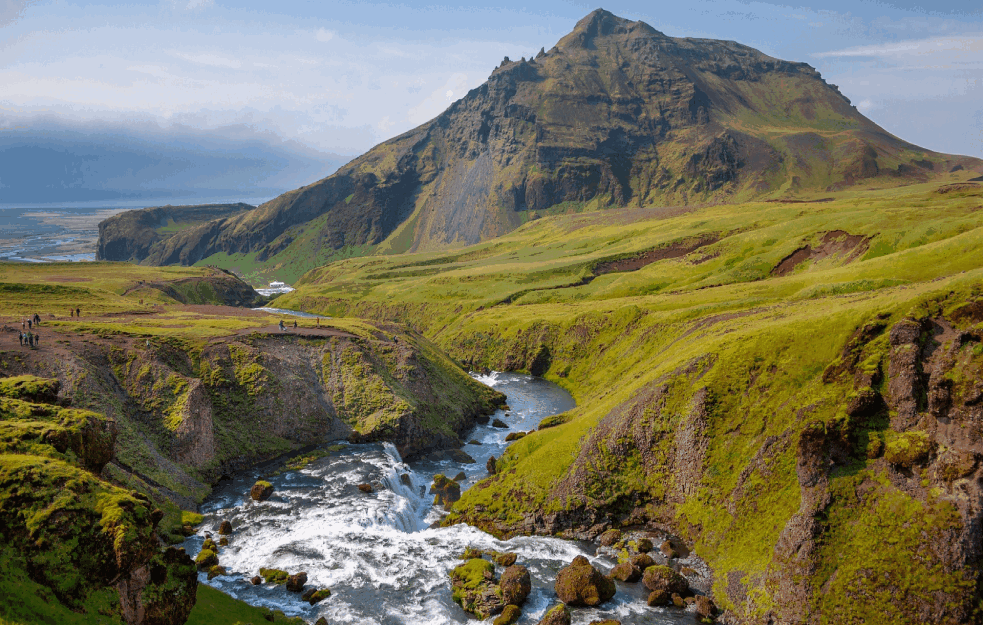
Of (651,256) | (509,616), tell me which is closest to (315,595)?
(509,616)

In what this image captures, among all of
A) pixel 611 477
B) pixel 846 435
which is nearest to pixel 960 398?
pixel 846 435

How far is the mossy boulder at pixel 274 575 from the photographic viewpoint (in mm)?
49500

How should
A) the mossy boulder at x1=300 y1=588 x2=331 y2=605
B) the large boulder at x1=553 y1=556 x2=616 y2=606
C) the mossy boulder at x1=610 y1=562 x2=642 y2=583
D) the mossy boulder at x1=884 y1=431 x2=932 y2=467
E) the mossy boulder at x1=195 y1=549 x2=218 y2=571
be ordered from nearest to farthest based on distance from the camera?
the mossy boulder at x1=884 y1=431 x2=932 y2=467 < the large boulder at x1=553 y1=556 x2=616 y2=606 < the mossy boulder at x1=300 y1=588 x2=331 y2=605 < the mossy boulder at x1=610 y1=562 x2=642 y2=583 < the mossy boulder at x1=195 y1=549 x2=218 y2=571

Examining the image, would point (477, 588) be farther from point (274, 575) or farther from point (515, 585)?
point (274, 575)

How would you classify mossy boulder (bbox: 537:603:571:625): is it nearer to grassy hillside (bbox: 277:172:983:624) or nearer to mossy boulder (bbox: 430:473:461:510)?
grassy hillside (bbox: 277:172:983:624)

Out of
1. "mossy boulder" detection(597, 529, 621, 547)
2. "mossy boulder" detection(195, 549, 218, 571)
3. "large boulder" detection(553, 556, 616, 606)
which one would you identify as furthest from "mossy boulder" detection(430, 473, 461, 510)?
"mossy boulder" detection(195, 549, 218, 571)

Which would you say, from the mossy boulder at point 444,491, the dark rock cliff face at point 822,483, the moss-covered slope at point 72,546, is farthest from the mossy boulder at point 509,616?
the moss-covered slope at point 72,546

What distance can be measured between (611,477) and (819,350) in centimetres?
2415

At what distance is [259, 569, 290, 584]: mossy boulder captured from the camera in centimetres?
4950

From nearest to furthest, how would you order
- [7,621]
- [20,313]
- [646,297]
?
1. [7,621]
2. [20,313]
3. [646,297]

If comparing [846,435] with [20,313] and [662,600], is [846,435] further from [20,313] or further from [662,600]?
[20,313]

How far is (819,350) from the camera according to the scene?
2192 inches

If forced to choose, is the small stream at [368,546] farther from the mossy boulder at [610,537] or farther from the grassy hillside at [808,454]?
the grassy hillside at [808,454]

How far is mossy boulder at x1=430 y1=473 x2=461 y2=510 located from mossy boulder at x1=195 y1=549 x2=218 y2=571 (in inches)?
964
